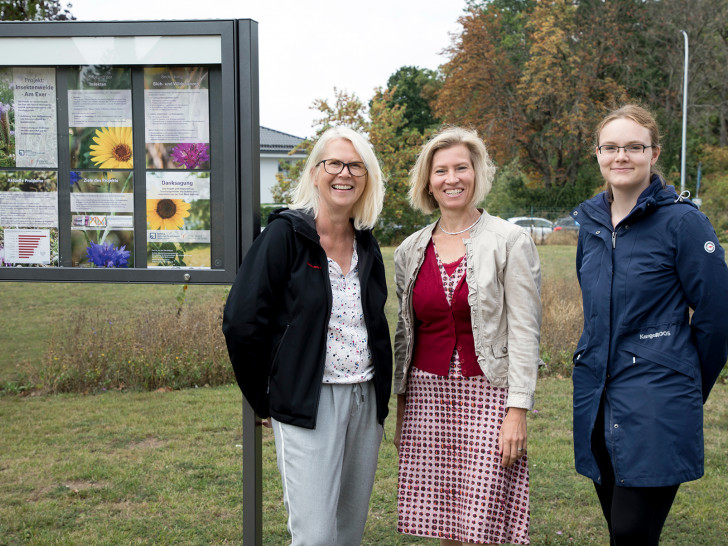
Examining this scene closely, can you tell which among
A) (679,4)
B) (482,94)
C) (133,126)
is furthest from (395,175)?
(679,4)

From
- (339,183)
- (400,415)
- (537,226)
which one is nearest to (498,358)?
(400,415)

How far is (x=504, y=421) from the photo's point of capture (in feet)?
9.71

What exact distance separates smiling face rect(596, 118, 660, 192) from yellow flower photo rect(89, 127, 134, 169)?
6.79 feet

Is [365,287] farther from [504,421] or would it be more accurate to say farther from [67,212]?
[67,212]

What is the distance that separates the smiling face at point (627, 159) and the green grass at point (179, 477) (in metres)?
2.42

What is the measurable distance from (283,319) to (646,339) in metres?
1.37

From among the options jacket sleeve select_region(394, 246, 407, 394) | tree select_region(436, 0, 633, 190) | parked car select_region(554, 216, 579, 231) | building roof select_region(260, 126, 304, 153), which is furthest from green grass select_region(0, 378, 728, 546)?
building roof select_region(260, 126, 304, 153)

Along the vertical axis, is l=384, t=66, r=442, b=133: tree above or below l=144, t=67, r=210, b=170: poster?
above

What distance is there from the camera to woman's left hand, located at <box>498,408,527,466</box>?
2.94 m

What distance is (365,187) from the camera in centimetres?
307

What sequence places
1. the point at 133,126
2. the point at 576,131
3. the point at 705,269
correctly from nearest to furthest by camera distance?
Answer: 1. the point at 705,269
2. the point at 133,126
3. the point at 576,131

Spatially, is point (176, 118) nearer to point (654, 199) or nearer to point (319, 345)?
point (319, 345)

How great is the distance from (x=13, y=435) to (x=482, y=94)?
31.3 metres

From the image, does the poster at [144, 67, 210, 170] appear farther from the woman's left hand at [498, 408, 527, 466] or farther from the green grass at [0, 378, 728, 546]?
the green grass at [0, 378, 728, 546]
